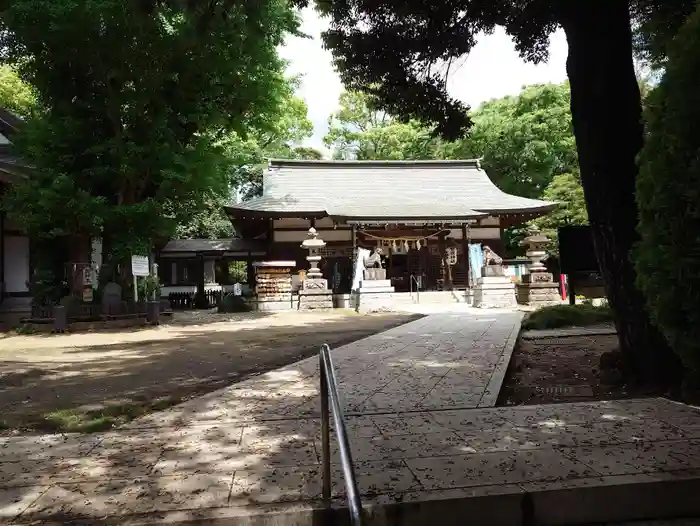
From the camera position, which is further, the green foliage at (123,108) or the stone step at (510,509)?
the green foliage at (123,108)

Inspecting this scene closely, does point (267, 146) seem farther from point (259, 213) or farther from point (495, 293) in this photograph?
point (495, 293)

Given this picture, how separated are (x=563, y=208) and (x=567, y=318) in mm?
15227

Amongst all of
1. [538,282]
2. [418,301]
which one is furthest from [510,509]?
[418,301]

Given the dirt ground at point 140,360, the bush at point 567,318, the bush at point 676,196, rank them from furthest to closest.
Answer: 1. the bush at point 567,318
2. the dirt ground at point 140,360
3. the bush at point 676,196

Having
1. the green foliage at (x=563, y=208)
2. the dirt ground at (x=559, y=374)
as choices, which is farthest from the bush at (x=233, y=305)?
the green foliage at (x=563, y=208)

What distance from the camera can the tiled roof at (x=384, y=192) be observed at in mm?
21297

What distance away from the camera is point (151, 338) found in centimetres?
1038

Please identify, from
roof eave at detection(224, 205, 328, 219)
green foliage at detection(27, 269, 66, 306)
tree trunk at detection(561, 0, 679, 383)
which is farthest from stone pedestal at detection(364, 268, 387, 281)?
tree trunk at detection(561, 0, 679, 383)

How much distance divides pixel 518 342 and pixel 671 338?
17.8ft

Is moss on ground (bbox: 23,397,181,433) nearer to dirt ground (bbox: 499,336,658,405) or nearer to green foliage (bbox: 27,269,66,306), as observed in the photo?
dirt ground (bbox: 499,336,658,405)

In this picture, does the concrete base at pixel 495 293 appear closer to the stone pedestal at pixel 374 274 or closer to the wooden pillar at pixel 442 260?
the stone pedestal at pixel 374 274

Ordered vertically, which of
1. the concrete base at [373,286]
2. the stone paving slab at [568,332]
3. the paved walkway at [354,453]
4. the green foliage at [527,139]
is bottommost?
the stone paving slab at [568,332]

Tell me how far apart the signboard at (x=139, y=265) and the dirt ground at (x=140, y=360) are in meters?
1.67

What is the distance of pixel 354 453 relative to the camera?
3152mm
